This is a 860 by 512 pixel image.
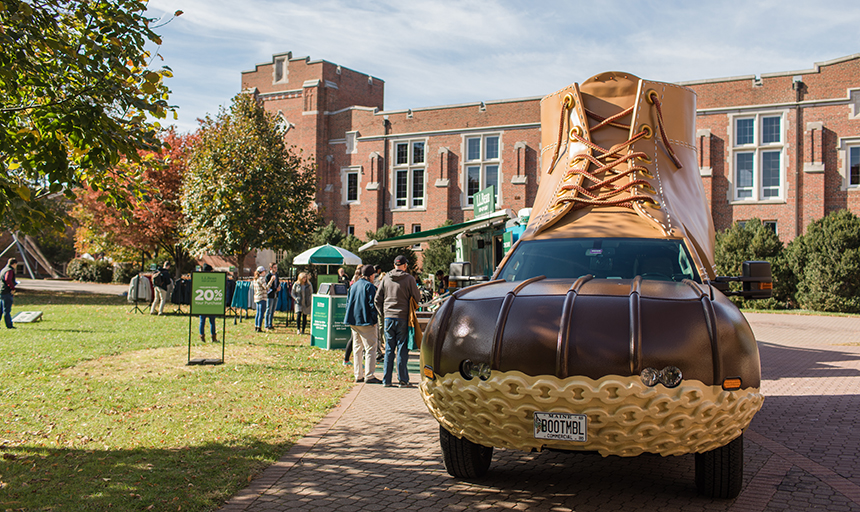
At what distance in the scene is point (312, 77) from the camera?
45.0 meters

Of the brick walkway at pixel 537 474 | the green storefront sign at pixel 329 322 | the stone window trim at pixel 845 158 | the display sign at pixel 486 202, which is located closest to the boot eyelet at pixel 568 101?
the brick walkway at pixel 537 474

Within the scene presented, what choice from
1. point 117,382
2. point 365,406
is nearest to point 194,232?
point 117,382

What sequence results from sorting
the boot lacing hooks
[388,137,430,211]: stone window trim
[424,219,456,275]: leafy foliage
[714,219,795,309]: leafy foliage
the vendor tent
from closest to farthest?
1. the boot lacing hooks
2. the vendor tent
3. [714,219,795,309]: leafy foliage
4. [424,219,456,275]: leafy foliage
5. [388,137,430,211]: stone window trim

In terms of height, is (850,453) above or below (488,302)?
below

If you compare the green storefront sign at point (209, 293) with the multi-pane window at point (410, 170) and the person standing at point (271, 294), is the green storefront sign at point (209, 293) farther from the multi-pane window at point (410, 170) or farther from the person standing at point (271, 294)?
the multi-pane window at point (410, 170)

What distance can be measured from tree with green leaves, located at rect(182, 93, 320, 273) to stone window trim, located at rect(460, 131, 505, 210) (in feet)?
63.1

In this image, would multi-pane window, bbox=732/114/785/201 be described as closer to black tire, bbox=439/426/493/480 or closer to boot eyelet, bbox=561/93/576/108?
boot eyelet, bbox=561/93/576/108

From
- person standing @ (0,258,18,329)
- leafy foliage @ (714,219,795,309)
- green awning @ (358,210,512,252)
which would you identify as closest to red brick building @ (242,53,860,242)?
leafy foliage @ (714,219,795,309)

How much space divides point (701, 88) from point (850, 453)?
113 feet

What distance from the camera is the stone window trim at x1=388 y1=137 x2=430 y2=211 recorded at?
43094 mm

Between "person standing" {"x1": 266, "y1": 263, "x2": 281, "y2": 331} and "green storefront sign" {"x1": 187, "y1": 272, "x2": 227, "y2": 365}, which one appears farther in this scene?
"person standing" {"x1": 266, "y1": 263, "x2": 281, "y2": 331}

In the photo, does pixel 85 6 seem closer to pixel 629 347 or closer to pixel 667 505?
pixel 629 347

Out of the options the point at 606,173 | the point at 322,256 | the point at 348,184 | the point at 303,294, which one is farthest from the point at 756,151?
the point at 606,173

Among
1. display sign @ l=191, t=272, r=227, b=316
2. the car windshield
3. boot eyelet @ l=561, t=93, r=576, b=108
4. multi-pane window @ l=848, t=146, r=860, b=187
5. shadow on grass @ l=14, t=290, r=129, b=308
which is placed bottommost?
shadow on grass @ l=14, t=290, r=129, b=308
